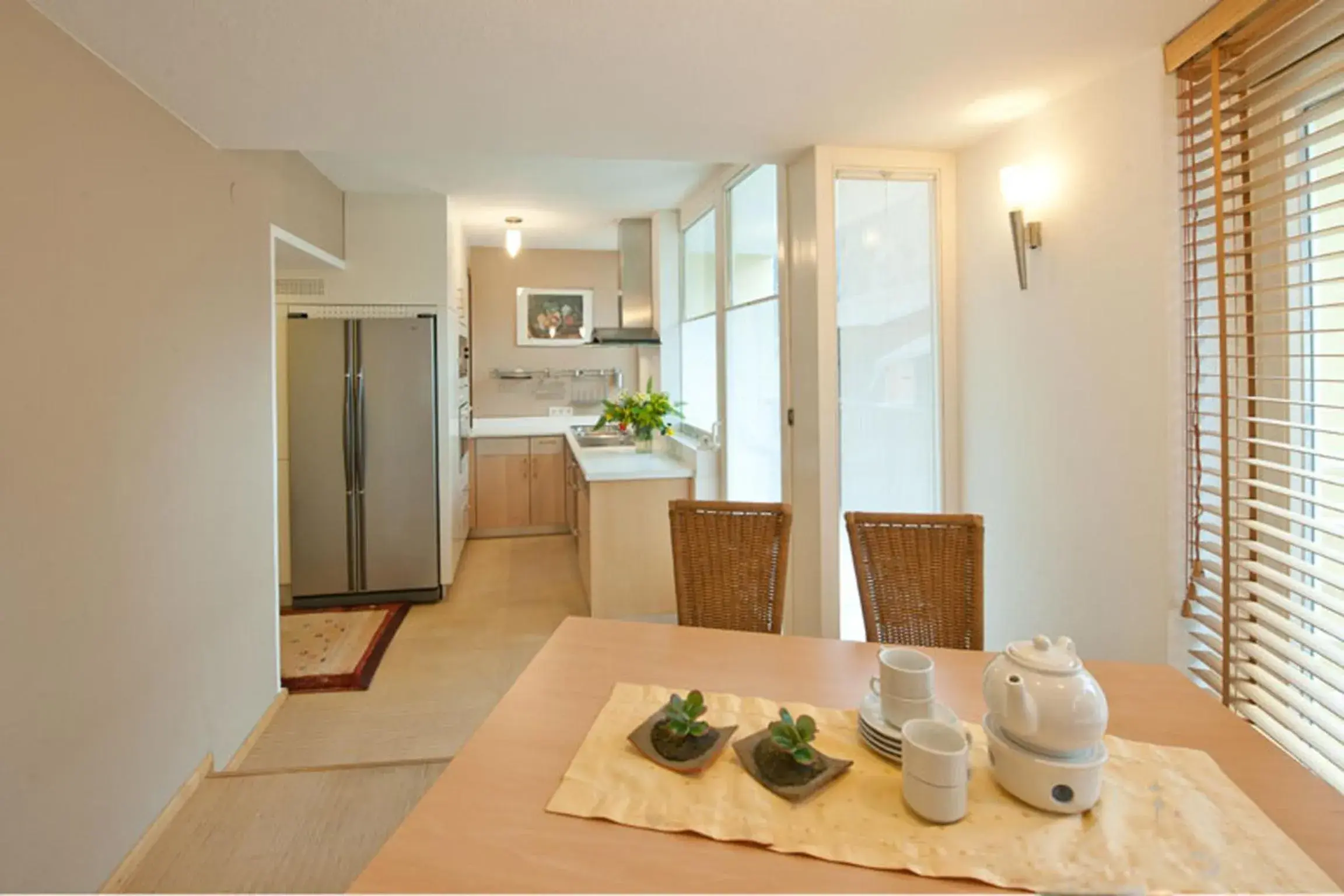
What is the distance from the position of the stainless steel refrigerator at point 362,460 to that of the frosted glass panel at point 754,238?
6.31 ft

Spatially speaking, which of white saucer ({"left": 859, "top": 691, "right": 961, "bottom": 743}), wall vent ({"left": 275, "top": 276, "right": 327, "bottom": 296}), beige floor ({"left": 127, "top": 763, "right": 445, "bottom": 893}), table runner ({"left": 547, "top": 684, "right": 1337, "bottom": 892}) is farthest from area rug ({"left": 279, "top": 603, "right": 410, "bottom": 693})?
white saucer ({"left": 859, "top": 691, "right": 961, "bottom": 743})

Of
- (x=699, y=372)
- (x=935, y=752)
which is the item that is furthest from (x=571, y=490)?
(x=935, y=752)

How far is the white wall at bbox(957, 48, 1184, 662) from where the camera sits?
1.74 meters

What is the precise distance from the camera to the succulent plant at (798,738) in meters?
1.01

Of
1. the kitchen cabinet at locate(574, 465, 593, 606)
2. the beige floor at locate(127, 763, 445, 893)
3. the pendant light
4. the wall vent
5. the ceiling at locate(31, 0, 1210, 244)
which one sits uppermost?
the pendant light

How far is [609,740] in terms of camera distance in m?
Result: 1.14

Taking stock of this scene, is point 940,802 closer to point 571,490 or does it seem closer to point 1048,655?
point 1048,655

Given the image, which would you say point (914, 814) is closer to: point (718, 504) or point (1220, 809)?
point (1220, 809)

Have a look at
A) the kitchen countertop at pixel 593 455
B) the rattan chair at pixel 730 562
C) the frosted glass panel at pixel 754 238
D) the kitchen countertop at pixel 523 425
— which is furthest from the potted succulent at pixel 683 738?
the kitchen countertop at pixel 523 425

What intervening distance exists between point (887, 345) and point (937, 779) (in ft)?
6.68

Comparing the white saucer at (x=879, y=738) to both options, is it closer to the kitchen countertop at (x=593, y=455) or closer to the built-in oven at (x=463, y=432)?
the kitchen countertop at (x=593, y=455)

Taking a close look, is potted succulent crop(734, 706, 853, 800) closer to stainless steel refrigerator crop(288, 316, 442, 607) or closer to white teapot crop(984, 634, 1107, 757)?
white teapot crop(984, 634, 1107, 757)

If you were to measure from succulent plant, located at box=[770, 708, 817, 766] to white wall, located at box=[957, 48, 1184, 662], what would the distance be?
4.24 ft

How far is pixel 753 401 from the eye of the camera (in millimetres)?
3445
